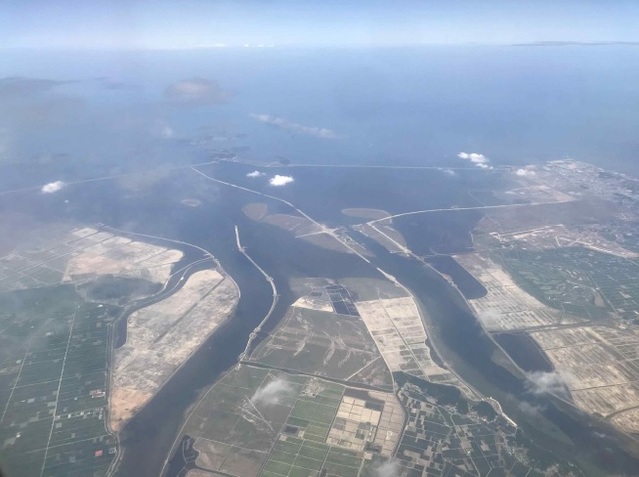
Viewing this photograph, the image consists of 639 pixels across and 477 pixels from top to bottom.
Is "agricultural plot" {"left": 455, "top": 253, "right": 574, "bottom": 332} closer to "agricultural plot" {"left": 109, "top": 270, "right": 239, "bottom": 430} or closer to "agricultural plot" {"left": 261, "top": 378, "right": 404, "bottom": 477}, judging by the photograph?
"agricultural plot" {"left": 261, "top": 378, "right": 404, "bottom": 477}

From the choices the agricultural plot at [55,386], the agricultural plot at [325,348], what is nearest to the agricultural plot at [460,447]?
the agricultural plot at [325,348]

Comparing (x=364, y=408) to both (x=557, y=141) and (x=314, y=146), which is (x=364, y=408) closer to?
(x=314, y=146)

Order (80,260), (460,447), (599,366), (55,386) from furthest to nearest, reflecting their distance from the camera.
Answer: (80,260), (599,366), (55,386), (460,447)

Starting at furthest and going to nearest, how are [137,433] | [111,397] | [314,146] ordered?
[314,146], [111,397], [137,433]

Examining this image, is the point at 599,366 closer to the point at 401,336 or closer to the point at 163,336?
the point at 401,336

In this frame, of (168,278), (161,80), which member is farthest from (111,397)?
(161,80)

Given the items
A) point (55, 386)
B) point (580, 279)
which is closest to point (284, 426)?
point (55, 386)
